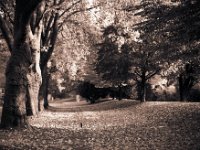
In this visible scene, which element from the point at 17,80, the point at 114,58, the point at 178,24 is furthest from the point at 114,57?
the point at 17,80

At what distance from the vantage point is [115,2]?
28.8 metres

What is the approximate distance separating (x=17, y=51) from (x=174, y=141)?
758cm

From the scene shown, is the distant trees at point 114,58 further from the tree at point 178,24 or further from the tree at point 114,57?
the tree at point 178,24

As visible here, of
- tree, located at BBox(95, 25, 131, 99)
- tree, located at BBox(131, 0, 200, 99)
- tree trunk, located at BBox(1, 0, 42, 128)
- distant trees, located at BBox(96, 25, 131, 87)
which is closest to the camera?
tree trunk, located at BBox(1, 0, 42, 128)

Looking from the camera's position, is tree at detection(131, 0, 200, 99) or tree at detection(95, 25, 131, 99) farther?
tree at detection(95, 25, 131, 99)

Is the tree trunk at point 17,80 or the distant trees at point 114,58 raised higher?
the distant trees at point 114,58

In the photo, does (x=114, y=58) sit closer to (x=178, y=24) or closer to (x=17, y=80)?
(x=178, y=24)

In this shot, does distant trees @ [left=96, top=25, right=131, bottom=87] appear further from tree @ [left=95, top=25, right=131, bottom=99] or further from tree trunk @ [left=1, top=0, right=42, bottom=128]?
tree trunk @ [left=1, top=0, right=42, bottom=128]

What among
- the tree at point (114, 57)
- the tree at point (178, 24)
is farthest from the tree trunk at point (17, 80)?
the tree at point (114, 57)

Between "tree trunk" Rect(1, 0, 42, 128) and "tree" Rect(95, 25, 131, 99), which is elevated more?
"tree" Rect(95, 25, 131, 99)

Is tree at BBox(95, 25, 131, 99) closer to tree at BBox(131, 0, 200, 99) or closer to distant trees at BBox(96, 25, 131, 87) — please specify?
distant trees at BBox(96, 25, 131, 87)

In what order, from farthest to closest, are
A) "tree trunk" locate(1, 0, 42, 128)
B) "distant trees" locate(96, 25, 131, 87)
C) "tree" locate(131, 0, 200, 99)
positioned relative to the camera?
1. "distant trees" locate(96, 25, 131, 87)
2. "tree" locate(131, 0, 200, 99)
3. "tree trunk" locate(1, 0, 42, 128)

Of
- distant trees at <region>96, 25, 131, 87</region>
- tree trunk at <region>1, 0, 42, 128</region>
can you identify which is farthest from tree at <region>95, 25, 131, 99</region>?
tree trunk at <region>1, 0, 42, 128</region>

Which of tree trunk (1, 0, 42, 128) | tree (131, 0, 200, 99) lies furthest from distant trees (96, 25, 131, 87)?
tree trunk (1, 0, 42, 128)
